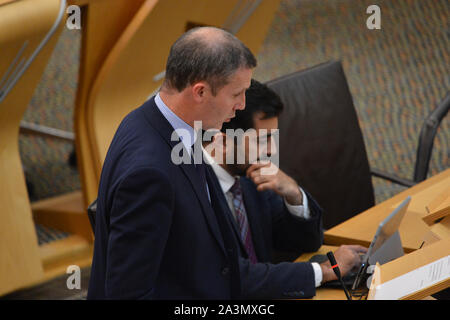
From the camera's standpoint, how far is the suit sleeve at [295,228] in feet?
6.59

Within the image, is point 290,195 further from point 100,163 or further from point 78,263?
point 78,263

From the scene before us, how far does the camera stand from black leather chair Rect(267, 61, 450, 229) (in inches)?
99.5

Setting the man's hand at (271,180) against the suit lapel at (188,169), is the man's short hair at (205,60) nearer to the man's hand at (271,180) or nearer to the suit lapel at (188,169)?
the suit lapel at (188,169)

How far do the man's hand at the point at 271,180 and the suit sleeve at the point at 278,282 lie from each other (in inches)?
11.3

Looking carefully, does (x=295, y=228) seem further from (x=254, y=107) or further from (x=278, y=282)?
(x=254, y=107)

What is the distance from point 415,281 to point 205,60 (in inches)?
26.6

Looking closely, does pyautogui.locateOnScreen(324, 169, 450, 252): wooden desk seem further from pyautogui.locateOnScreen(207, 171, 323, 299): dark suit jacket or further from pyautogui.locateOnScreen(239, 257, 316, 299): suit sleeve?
pyautogui.locateOnScreen(239, 257, 316, 299): suit sleeve

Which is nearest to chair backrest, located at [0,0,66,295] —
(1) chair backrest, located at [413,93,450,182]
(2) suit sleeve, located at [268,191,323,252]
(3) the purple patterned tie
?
(3) the purple patterned tie

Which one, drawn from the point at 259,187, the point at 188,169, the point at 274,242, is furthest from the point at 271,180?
the point at 188,169

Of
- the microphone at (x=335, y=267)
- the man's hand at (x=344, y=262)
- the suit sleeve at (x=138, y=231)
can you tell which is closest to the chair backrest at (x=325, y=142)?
the man's hand at (x=344, y=262)

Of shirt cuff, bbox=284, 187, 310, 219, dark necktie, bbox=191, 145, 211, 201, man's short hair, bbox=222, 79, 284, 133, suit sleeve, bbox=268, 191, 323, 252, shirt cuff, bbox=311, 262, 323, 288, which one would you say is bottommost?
shirt cuff, bbox=311, 262, 323, 288

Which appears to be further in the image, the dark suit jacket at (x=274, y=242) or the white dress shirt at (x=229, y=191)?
the white dress shirt at (x=229, y=191)

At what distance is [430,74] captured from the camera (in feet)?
16.7

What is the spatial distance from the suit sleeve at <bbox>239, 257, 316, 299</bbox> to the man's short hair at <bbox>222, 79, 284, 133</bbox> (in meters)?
0.47
